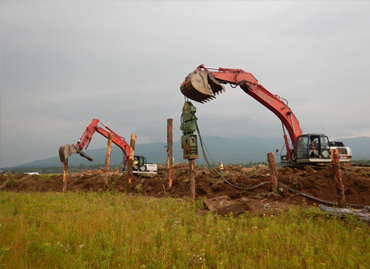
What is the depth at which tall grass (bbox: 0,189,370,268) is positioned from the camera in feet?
13.6

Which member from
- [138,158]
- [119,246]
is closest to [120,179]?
[138,158]

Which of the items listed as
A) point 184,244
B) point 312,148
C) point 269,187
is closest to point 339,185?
point 269,187

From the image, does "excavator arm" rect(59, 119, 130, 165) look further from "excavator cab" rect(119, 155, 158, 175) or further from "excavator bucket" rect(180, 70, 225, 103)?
"excavator bucket" rect(180, 70, 225, 103)

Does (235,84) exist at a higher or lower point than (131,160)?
higher

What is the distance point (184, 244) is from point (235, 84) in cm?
950

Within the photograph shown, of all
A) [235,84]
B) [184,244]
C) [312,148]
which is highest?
[235,84]

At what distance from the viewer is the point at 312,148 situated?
42.9ft

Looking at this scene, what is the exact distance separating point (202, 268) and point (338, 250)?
273 cm

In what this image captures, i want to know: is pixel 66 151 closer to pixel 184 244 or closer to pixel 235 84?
pixel 235 84

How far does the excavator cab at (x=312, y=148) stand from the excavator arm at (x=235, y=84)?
56 cm

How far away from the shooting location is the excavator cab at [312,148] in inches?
511

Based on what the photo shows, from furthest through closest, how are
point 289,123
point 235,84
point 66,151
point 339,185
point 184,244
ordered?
point 66,151 < point 289,123 < point 235,84 < point 339,185 < point 184,244

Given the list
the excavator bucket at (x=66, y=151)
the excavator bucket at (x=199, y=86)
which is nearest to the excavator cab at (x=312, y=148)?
the excavator bucket at (x=199, y=86)

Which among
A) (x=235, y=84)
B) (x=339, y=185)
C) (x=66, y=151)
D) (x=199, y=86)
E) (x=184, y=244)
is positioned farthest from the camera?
(x=66, y=151)
